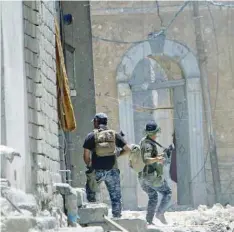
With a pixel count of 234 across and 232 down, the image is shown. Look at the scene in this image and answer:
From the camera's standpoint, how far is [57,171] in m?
8.88

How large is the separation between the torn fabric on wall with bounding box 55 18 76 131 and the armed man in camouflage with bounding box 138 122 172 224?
128 cm

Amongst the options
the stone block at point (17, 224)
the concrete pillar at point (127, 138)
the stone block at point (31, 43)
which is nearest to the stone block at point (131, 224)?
the stone block at point (31, 43)

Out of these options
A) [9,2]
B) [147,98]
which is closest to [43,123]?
[9,2]

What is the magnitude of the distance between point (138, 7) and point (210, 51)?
7.17 ft

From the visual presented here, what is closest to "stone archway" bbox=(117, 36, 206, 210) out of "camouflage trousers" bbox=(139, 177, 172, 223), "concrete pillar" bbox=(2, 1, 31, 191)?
"camouflage trousers" bbox=(139, 177, 172, 223)

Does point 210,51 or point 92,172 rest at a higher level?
point 210,51

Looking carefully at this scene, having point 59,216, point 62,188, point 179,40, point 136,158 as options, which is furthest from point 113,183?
point 179,40

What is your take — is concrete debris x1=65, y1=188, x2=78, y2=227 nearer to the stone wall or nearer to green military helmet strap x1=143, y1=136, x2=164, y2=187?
the stone wall

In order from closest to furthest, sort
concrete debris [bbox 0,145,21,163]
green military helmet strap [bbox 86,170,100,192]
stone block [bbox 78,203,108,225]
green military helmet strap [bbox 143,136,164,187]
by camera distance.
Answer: concrete debris [bbox 0,145,21,163] → stone block [bbox 78,203,108,225] → green military helmet strap [bbox 86,170,100,192] → green military helmet strap [bbox 143,136,164,187]

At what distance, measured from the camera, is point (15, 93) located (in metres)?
7.01

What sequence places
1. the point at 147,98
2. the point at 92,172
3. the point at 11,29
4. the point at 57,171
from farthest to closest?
the point at 147,98 < the point at 92,172 < the point at 57,171 < the point at 11,29

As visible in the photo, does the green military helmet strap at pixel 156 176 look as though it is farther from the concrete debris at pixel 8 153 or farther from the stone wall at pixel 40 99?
the concrete debris at pixel 8 153

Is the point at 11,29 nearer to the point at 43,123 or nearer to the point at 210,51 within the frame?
the point at 43,123

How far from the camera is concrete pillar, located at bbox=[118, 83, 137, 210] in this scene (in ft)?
68.9
